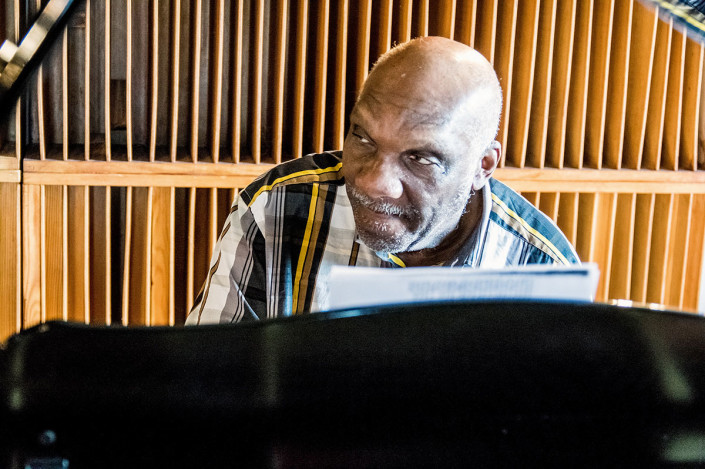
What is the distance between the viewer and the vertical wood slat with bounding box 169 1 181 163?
6.98 feet

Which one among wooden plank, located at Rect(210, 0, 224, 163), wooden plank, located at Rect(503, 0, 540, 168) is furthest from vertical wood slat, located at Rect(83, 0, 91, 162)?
wooden plank, located at Rect(503, 0, 540, 168)

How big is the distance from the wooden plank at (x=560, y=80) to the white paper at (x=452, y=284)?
1890mm

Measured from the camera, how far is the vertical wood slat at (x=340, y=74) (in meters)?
2.24

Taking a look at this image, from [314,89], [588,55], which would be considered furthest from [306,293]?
[588,55]

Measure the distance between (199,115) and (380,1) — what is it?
2.20 ft

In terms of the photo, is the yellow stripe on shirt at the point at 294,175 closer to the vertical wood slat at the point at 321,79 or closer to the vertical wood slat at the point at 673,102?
the vertical wood slat at the point at 321,79

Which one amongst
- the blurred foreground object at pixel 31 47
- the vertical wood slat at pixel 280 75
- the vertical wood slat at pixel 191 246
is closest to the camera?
the blurred foreground object at pixel 31 47

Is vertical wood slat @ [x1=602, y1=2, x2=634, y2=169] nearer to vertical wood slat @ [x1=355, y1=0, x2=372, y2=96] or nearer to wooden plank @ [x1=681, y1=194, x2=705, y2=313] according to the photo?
wooden plank @ [x1=681, y1=194, x2=705, y2=313]

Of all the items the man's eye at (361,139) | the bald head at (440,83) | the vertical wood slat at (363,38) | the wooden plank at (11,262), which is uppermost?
the vertical wood slat at (363,38)

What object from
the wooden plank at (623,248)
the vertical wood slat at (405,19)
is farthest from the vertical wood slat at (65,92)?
the wooden plank at (623,248)

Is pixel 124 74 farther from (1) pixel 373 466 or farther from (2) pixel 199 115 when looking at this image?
(1) pixel 373 466

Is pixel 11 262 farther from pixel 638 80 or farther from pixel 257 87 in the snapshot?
pixel 638 80

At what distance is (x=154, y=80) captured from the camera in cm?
215

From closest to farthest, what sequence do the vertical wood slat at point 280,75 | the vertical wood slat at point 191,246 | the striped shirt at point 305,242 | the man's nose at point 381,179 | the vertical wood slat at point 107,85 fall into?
the man's nose at point 381,179
the striped shirt at point 305,242
the vertical wood slat at point 107,85
the vertical wood slat at point 280,75
the vertical wood slat at point 191,246
